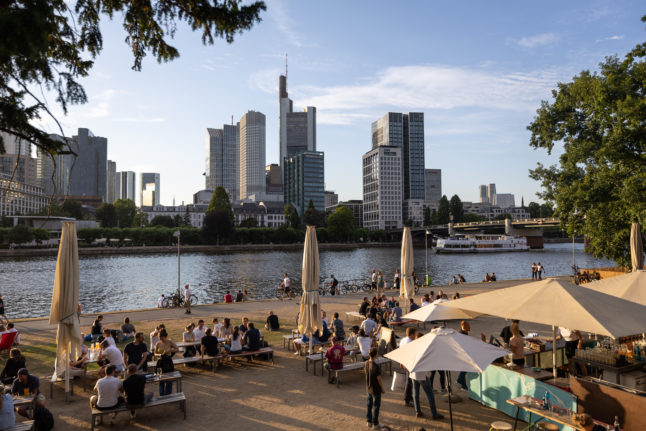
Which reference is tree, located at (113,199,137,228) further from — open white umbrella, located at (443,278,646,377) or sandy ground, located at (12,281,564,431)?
open white umbrella, located at (443,278,646,377)

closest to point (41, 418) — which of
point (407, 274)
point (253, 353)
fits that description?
point (253, 353)

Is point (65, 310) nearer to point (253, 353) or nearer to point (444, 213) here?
point (253, 353)

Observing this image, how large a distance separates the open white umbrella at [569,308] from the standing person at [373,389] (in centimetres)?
239

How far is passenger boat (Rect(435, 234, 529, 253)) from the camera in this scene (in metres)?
97.2

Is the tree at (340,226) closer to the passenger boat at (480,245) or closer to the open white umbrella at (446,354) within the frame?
the passenger boat at (480,245)

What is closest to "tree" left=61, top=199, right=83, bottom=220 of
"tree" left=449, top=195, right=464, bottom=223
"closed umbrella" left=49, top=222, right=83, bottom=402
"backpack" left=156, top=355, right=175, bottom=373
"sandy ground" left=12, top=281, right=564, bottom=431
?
"tree" left=449, top=195, right=464, bottom=223

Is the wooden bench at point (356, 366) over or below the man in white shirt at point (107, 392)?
below

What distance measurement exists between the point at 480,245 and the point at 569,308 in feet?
322

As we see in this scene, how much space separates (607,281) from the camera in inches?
408

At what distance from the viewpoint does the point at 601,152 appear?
60.6 ft

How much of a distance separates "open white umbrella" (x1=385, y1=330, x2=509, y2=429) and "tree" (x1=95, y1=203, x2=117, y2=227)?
465 ft

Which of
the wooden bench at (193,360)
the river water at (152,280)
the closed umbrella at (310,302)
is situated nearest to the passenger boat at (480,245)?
the river water at (152,280)

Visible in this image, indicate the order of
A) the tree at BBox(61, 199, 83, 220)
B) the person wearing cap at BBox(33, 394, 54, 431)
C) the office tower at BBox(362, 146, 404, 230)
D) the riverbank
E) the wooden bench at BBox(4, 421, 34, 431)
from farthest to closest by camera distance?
the office tower at BBox(362, 146, 404, 230)
the tree at BBox(61, 199, 83, 220)
the riverbank
the person wearing cap at BBox(33, 394, 54, 431)
the wooden bench at BBox(4, 421, 34, 431)

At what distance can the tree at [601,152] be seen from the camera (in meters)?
17.8
